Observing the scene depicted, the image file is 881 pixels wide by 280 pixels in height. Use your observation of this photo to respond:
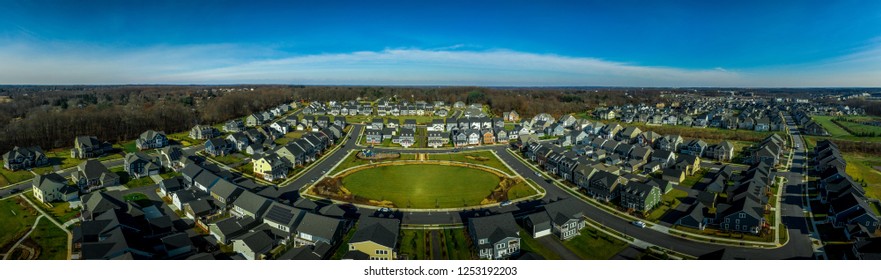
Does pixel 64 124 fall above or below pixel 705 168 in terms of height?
above

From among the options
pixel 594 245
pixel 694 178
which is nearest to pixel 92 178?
pixel 594 245

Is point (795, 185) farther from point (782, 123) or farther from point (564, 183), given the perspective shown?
point (782, 123)

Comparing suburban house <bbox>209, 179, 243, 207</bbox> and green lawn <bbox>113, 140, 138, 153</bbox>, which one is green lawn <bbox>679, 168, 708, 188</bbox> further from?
green lawn <bbox>113, 140, 138, 153</bbox>

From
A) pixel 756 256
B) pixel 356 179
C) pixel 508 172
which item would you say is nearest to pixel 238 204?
pixel 356 179

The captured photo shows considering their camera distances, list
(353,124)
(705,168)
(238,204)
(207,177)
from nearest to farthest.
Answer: (238,204)
(207,177)
(705,168)
(353,124)

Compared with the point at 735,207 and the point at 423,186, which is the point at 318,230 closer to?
the point at 423,186
